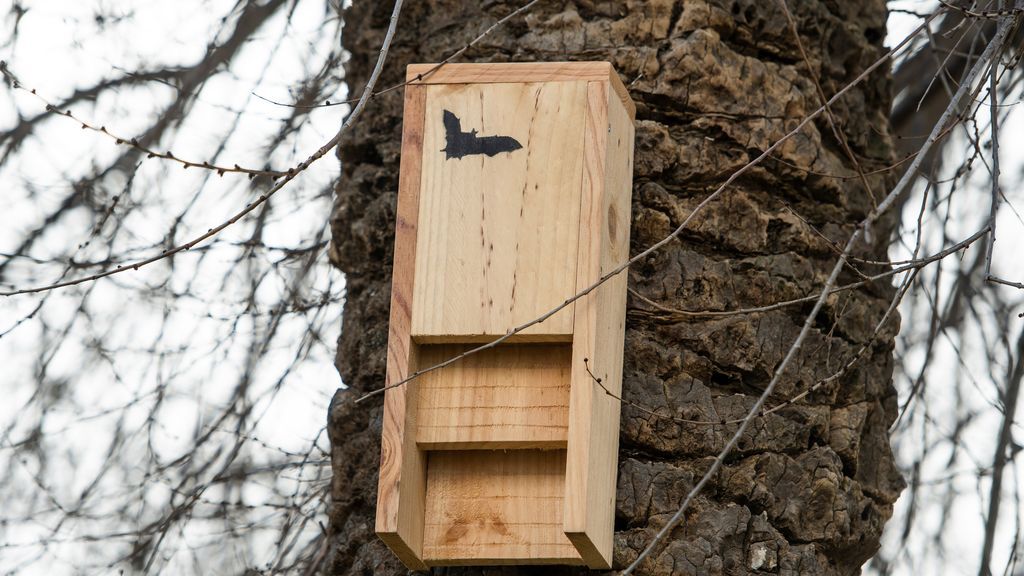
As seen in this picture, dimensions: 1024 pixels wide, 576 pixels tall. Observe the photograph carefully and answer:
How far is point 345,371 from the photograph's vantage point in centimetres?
256

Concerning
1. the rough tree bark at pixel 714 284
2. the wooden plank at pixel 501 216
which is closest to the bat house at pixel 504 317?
the wooden plank at pixel 501 216

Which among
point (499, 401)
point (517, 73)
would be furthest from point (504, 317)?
point (517, 73)

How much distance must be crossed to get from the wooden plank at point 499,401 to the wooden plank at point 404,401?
3 centimetres

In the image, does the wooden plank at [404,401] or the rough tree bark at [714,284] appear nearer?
the wooden plank at [404,401]

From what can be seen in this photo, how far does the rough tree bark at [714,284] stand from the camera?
88.5 inches

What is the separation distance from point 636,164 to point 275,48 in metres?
1.45

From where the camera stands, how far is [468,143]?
2246 mm

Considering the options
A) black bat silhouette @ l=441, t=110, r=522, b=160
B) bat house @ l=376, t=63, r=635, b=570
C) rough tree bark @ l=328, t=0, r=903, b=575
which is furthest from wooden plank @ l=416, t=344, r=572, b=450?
black bat silhouette @ l=441, t=110, r=522, b=160

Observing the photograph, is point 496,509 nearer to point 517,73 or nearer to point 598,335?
point 598,335

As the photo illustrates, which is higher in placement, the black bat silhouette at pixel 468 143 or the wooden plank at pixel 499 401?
the black bat silhouette at pixel 468 143

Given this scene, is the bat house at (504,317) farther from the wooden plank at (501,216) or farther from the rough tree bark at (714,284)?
the rough tree bark at (714,284)

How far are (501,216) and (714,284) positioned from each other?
409 mm

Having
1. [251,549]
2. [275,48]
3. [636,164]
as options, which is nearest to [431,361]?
[636,164]

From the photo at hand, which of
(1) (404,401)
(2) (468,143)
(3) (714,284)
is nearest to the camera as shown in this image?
(1) (404,401)
